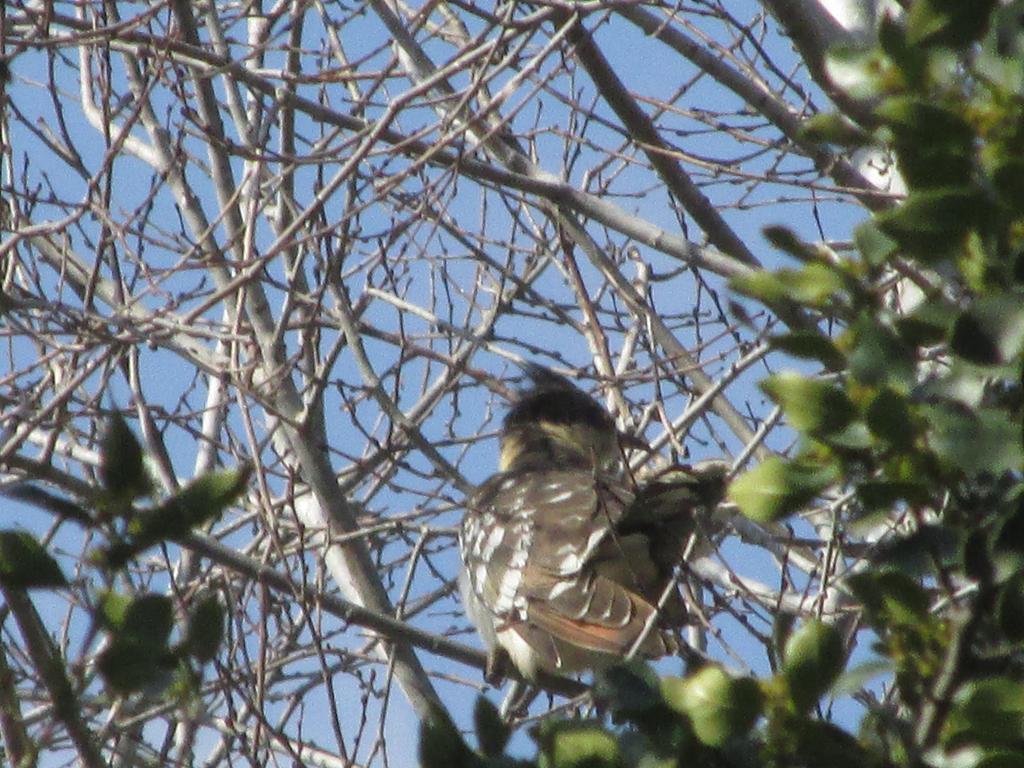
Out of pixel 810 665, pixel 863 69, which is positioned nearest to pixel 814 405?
pixel 810 665

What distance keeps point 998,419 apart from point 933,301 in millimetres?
221

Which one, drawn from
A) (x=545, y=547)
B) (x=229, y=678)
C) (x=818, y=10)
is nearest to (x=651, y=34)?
(x=818, y=10)

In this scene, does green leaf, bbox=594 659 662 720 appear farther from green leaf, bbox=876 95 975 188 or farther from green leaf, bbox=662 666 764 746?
green leaf, bbox=876 95 975 188

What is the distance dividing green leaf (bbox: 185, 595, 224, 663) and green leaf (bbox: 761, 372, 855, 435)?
76cm

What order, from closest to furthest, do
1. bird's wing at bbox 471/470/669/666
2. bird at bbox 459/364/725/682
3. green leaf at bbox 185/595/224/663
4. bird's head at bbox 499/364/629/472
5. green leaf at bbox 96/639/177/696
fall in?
green leaf at bbox 96/639/177/696, green leaf at bbox 185/595/224/663, bird at bbox 459/364/725/682, bird's wing at bbox 471/470/669/666, bird's head at bbox 499/364/629/472

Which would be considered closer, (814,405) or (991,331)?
(991,331)

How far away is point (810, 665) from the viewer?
6.36ft

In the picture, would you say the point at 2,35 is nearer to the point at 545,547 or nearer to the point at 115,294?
the point at 115,294

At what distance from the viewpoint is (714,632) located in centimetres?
365

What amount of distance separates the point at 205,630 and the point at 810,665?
2.50ft

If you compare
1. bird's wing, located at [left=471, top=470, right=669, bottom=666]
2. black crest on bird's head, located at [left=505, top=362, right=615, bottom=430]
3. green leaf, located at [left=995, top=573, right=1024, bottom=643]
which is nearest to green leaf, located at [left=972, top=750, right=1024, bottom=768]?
green leaf, located at [left=995, top=573, right=1024, bottom=643]

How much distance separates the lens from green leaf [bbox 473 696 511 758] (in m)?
2.26

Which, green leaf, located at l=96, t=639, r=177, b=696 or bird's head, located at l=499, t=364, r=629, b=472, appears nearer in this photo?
green leaf, located at l=96, t=639, r=177, b=696

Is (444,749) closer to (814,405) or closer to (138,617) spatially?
(138,617)
